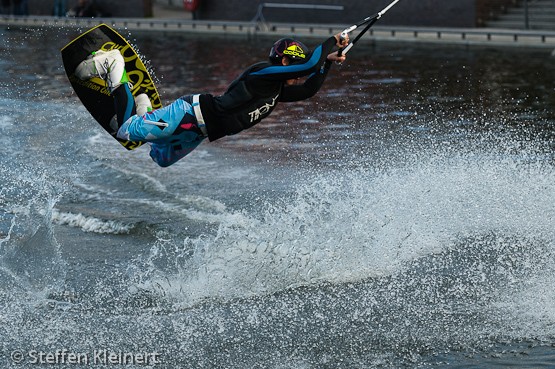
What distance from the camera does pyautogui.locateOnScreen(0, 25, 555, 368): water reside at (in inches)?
209

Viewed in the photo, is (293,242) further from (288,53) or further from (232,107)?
(288,53)

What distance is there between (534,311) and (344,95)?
9.15m

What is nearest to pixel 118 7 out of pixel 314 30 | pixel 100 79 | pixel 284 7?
pixel 284 7

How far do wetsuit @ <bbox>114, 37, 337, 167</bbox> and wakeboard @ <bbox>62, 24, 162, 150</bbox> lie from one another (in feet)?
2.51

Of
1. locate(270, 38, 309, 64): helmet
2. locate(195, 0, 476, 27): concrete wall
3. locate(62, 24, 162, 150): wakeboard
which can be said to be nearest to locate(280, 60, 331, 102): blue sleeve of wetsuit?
locate(270, 38, 309, 64): helmet

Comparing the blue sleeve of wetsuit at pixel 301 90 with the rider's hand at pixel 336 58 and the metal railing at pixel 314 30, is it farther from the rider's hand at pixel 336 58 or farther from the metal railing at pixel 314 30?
the metal railing at pixel 314 30

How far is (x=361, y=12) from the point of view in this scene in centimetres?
2491

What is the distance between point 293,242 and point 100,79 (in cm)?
259

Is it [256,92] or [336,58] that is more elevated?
[336,58]

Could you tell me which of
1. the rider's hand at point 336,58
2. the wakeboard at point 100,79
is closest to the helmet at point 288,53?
the rider's hand at point 336,58

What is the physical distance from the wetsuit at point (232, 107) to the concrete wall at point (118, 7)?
23612mm

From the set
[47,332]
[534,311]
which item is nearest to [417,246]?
[534,311]

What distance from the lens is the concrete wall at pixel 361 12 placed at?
23016mm

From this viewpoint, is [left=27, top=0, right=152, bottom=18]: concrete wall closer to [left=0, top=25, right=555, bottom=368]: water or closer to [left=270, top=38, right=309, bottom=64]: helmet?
[left=0, top=25, right=555, bottom=368]: water
